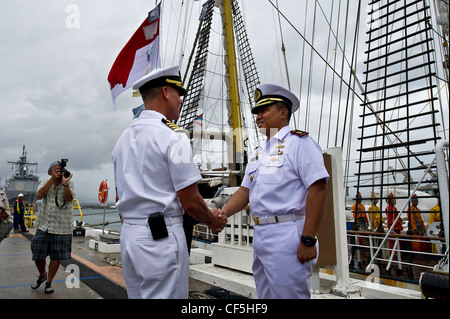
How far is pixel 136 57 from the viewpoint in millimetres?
8102

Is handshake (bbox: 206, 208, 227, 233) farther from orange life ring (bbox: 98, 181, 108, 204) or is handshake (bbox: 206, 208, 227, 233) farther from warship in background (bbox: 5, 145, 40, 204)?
warship in background (bbox: 5, 145, 40, 204)

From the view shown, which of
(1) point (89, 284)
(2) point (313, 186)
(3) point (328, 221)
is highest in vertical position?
(2) point (313, 186)

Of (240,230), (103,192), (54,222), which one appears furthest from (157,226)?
(103,192)

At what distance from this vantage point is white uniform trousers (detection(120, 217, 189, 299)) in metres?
1.38

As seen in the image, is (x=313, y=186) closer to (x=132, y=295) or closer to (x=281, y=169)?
(x=281, y=169)

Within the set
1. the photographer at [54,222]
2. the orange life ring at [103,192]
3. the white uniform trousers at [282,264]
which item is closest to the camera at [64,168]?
the photographer at [54,222]

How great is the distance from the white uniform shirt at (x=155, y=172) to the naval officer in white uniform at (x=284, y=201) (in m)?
0.55

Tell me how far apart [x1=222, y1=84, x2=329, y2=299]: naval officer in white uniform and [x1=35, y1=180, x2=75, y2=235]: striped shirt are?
2462mm

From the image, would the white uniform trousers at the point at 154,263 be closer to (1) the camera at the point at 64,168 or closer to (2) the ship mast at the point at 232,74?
(1) the camera at the point at 64,168

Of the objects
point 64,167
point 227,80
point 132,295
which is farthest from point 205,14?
point 132,295

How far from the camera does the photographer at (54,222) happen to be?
345cm

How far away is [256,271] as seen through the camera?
1847mm

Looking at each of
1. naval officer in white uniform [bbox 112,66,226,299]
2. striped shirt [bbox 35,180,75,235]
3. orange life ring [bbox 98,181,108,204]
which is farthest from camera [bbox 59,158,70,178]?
orange life ring [bbox 98,181,108,204]
